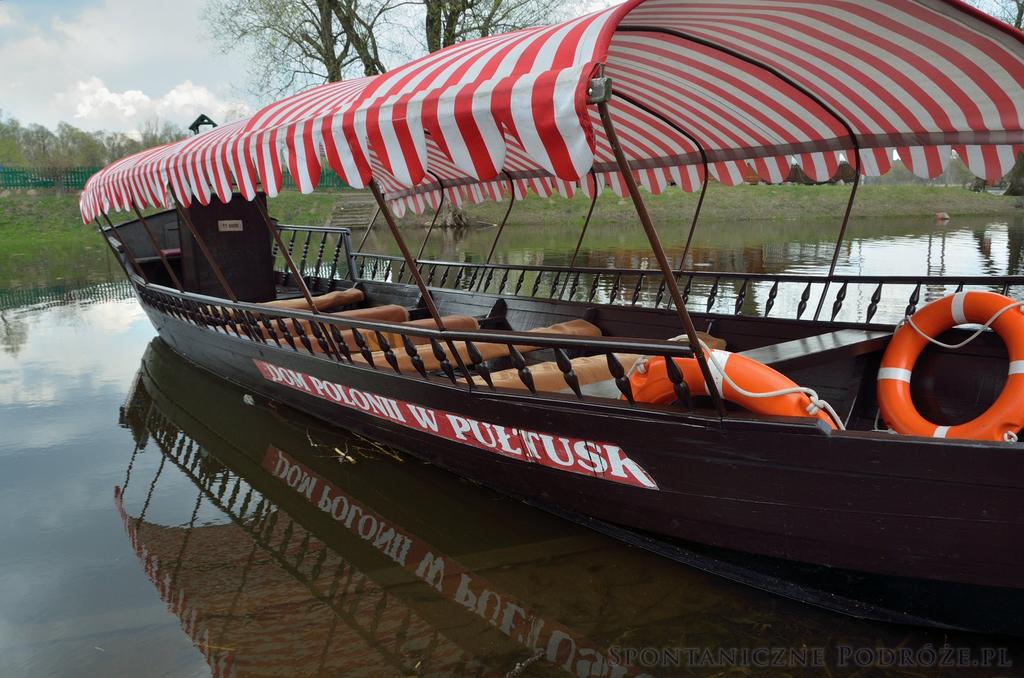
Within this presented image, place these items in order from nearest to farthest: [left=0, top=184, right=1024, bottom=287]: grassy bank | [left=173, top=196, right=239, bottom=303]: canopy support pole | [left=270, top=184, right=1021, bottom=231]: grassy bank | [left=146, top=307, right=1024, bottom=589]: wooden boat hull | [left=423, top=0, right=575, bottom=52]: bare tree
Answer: [left=146, top=307, right=1024, bottom=589]: wooden boat hull, [left=173, top=196, right=239, bottom=303]: canopy support pole, [left=423, top=0, right=575, bottom=52]: bare tree, [left=0, top=184, right=1024, bottom=287]: grassy bank, [left=270, top=184, right=1021, bottom=231]: grassy bank

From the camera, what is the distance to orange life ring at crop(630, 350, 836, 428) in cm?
309

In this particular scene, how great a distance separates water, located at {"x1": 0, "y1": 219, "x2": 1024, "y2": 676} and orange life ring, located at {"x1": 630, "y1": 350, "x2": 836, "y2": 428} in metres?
0.90

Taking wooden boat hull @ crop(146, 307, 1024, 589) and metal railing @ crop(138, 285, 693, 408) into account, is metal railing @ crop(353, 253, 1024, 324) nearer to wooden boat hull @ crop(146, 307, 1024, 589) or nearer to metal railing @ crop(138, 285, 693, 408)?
metal railing @ crop(138, 285, 693, 408)

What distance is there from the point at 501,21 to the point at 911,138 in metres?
20.4

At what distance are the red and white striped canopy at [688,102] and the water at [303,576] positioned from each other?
2038 mm

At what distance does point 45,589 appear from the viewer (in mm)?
3752

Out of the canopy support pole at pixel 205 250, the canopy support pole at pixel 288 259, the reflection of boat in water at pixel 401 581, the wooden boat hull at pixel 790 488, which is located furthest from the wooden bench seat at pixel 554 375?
the canopy support pole at pixel 205 250

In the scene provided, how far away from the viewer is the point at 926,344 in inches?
159

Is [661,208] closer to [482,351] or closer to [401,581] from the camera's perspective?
[482,351]

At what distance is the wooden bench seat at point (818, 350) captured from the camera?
3.71m

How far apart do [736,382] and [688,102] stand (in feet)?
9.60

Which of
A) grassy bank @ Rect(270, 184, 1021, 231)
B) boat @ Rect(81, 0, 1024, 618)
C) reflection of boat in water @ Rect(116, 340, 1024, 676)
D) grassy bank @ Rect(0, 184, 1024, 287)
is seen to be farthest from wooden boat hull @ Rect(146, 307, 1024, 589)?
grassy bank @ Rect(270, 184, 1021, 231)

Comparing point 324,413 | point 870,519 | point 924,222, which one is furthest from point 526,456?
point 924,222

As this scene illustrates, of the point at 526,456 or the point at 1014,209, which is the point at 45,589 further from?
the point at 1014,209
